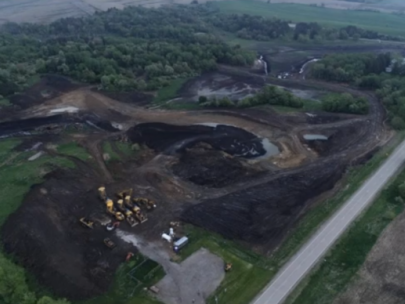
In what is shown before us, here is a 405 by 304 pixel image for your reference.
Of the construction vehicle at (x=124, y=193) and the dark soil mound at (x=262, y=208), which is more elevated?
the construction vehicle at (x=124, y=193)

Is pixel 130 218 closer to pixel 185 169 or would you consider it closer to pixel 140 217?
pixel 140 217

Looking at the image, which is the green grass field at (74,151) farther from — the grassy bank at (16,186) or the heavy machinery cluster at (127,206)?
the heavy machinery cluster at (127,206)

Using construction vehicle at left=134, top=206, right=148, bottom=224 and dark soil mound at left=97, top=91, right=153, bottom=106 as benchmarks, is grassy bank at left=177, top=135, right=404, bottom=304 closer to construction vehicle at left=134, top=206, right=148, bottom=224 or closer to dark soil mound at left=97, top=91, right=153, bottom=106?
construction vehicle at left=134, top=206, right=148, bottom=224

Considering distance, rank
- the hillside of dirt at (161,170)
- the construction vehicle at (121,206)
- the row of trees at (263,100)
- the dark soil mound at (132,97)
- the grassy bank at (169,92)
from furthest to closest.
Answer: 1. the grassy bank at (169,92)
2. the dark soil mound at (132,97)
3. the row of trees at (263,100)
4. the construction vehicle at (121,206)
5. the hillside of dirt at (161,170)

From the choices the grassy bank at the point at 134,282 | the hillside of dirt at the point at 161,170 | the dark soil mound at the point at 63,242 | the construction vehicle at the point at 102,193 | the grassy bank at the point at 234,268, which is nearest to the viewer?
the grassy bank at the point at 134,282

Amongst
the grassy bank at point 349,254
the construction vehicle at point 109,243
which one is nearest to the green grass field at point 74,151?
the construction vehicle at point 109,243

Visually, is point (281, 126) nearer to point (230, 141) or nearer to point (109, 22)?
point (230, 141)

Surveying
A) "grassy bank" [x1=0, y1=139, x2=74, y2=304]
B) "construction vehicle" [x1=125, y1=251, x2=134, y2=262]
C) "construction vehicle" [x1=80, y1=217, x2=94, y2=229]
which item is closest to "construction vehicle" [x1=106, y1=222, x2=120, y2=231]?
"construction vehicle" [x1=80, y1=217, x2=94, y2=229]
